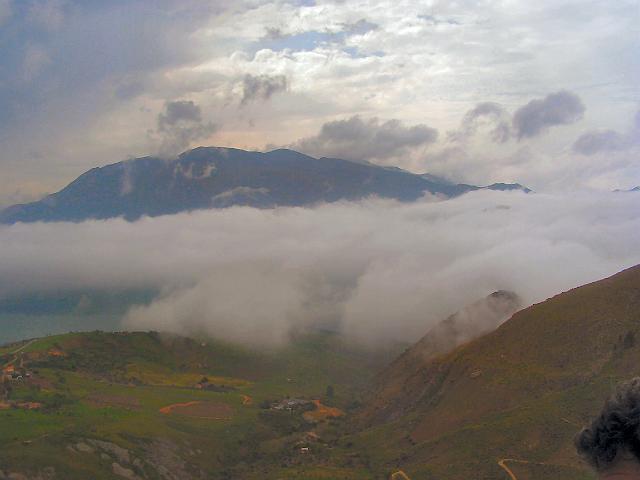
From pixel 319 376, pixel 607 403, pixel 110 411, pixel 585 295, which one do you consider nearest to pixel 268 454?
pixel 110 411

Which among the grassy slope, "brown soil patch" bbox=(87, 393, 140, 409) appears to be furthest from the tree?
"brown soil patch" bbox=(87, 393, 140, 409)

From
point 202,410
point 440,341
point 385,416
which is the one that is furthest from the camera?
point 440,341

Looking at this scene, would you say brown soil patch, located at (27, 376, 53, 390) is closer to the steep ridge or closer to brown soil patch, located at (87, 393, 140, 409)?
brown soil patch, located at (87, 393, 140, 409)

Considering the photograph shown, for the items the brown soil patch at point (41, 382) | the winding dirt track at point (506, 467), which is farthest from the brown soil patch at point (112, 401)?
the winding dirt track at point (506, 467)

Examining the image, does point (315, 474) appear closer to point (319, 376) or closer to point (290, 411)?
point (290, 411)

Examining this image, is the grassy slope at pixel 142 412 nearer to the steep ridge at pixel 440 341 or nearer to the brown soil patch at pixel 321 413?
the brown soil patch at pixel 321 413

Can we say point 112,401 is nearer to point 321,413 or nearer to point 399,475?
point 321,413

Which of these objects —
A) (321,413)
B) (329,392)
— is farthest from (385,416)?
(329,392)
